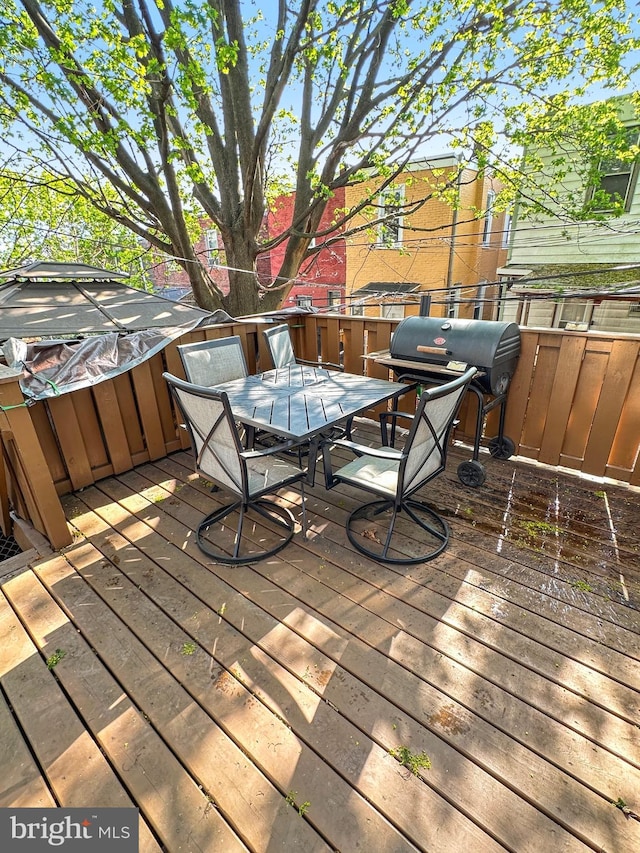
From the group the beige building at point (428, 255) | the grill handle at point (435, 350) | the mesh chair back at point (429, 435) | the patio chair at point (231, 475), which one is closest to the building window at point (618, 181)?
the beige building at point (428, 255)

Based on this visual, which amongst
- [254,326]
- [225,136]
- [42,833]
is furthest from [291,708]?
[225,136]

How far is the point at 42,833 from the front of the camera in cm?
115

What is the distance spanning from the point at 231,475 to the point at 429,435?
43.4 inches

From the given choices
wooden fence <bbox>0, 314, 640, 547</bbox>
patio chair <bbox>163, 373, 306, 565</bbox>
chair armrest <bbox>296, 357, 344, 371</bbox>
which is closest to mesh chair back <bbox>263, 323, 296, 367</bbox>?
chair armrest <bbox>296, 357, 344, 371</bbox>

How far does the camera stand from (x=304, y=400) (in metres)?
2.67

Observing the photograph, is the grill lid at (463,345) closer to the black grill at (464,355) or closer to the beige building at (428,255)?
the black grill at (464,355)

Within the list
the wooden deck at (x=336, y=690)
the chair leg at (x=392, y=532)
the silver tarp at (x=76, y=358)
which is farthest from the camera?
the silver tarp at (x=76, y=358)

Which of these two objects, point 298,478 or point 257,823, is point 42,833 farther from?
point 298,478

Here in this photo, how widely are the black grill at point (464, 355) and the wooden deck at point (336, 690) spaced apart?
0.88 m

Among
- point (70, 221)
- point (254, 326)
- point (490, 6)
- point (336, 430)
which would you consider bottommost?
point (336, 430)

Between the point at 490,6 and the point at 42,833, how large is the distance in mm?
6957

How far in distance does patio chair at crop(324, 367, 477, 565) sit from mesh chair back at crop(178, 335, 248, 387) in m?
1.37

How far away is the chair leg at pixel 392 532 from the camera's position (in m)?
2.19

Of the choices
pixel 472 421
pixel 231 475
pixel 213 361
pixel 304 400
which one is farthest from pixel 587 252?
pixel 231 475
